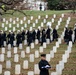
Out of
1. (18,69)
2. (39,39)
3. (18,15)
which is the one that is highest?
(18,69)

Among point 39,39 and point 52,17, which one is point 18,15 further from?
point 39,39

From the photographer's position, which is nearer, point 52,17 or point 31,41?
point 31,41

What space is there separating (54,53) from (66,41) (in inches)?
192

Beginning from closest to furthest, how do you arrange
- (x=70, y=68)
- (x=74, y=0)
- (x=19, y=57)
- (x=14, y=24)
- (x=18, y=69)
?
1. (x=18, y=69)
2. (x=70, y=68)
3. (x=19, y=57)
4. (x=74, y=0)
5. (x=14, y=24)

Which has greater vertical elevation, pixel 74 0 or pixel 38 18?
pixel 74 0

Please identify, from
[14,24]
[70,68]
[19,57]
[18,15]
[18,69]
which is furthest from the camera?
[18,15]

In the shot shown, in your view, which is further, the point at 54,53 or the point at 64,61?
the point at 54,53

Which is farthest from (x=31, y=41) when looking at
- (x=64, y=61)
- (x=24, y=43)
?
(x=64, y=61)

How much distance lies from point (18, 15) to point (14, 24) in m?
6.92

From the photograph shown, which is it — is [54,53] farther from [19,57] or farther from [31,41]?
[31,41]

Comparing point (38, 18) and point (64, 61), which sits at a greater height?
point (64, 61)

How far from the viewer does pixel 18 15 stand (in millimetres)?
48375

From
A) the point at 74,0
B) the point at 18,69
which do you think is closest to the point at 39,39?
the point at 74,0

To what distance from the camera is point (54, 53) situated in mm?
24625
